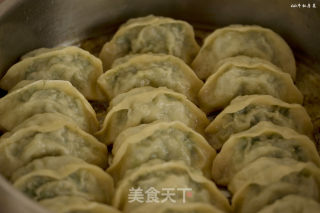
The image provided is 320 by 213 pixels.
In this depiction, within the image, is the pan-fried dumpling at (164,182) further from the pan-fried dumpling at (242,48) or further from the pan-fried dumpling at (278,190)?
the pan-fried dumpling at (242,48)

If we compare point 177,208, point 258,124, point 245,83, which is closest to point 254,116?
point 258,124

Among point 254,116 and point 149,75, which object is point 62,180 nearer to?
point 149,75

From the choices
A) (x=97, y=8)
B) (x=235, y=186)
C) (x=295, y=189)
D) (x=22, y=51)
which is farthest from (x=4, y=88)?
(x=295, y=189)

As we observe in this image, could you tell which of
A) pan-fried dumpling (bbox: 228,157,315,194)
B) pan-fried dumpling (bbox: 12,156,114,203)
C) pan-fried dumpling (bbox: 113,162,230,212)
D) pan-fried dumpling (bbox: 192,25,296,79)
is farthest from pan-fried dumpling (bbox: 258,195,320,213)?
pan-fried dumpling (bbox: 192,25,296,79)

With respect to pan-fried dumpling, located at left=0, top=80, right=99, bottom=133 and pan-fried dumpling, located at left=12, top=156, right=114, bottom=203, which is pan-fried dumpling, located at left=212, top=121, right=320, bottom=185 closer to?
pan-fried dumpling, located at left=12, top=156, right=114, bottom=203

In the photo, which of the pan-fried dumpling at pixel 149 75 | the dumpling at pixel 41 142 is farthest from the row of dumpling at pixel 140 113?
the dumpling at pixel 41 142

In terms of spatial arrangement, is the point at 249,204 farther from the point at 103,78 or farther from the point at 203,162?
the point at 103,78
